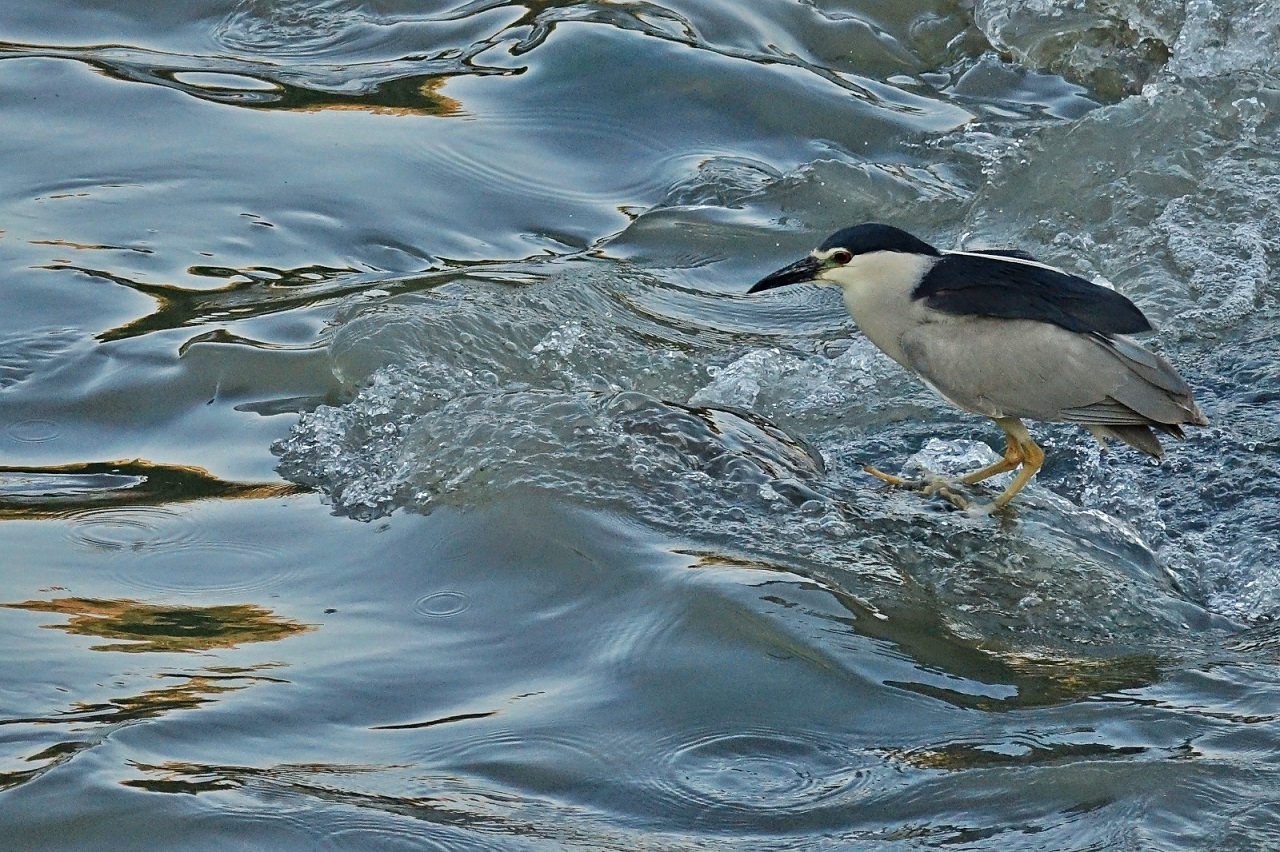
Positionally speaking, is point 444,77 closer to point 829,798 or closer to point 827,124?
point 827,124

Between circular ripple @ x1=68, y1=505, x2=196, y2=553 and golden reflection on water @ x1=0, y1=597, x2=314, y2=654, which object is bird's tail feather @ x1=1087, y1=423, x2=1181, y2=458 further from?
circular ripple @ x1=68, y1=505, x2=196, y2=553

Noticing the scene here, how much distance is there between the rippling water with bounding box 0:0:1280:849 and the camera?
3.61 metres

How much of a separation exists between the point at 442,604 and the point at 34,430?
6.15 feet

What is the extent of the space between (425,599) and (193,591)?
645 millimetres

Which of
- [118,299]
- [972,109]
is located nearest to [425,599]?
[118,299]

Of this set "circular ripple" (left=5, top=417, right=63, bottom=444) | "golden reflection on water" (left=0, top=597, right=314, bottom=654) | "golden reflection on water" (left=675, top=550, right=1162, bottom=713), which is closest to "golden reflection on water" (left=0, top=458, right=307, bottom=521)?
"circular ripple" (left=5, top=417, right=63, bottom=444)

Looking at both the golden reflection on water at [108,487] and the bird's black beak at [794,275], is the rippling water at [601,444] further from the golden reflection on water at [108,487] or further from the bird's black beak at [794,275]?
the bird's black beak at [794,275]

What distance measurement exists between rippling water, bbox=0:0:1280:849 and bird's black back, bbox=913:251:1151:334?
0.63 meters

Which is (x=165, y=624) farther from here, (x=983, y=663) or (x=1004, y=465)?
(x=1004, y=465)

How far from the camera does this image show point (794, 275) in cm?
530

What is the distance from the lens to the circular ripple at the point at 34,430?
17.5 feet

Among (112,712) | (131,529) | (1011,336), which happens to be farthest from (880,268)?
(112,712)

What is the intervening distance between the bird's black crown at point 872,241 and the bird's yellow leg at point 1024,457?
0.67 meters

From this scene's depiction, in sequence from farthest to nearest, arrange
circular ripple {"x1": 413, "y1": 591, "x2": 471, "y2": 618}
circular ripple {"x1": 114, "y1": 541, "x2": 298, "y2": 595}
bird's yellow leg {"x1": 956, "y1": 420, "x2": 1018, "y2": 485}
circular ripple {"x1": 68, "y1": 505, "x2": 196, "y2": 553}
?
bird's yellow leg {"x1": 956, "y1": 420, "x2": 1018, "y2": 485} → circular ripple {"x1": 68, "y1": 505, "x2": 196, "y2": 553} → circular ripple {"x1": 114, "y1": 541, "x2": 298, "y2": 595} → circular ripple {"x1": 413, "y1": 591, "x2": 471, "y2": 618}
